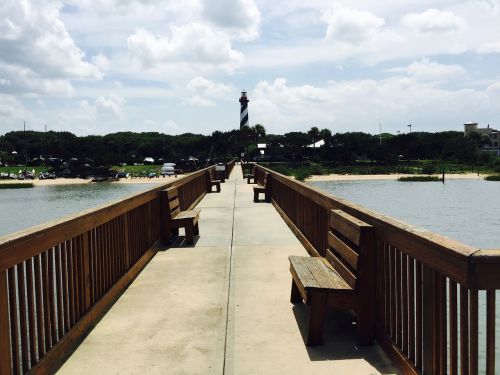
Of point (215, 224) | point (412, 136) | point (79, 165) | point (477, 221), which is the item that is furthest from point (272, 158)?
point (215, 224)

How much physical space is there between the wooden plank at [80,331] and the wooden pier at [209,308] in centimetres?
1

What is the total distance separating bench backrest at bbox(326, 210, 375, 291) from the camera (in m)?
4.04

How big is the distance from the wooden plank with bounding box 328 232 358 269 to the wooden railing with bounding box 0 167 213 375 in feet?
7.43

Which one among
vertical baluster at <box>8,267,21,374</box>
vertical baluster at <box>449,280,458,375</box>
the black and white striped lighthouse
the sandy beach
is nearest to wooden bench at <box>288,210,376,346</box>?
vertical baluster at <box>449,280,458,375</box>

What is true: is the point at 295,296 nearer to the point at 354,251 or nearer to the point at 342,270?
the point at 342,270

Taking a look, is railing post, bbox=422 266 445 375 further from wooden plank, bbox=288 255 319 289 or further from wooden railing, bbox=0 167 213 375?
wooden railing, bbox=0 167 213 375

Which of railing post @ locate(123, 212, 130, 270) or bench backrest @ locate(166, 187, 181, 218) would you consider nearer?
railing post @ locate(123, 212, 130, 270)

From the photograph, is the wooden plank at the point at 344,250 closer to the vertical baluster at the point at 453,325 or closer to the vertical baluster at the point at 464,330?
the vertical baluster at the point at 453,325

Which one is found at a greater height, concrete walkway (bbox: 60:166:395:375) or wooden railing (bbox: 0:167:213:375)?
wooden railing (bbox: 0:167:213:375)

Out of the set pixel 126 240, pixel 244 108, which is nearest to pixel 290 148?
pixel 244 108

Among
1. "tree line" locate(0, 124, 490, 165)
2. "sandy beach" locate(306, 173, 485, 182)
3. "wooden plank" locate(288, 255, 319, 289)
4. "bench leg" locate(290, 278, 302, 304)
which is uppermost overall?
"tree line" locate(0, 124, 490, 165)

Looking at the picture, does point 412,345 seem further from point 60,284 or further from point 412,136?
point 412,136

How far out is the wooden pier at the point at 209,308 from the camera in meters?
2.89

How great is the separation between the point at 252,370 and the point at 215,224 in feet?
25.4
